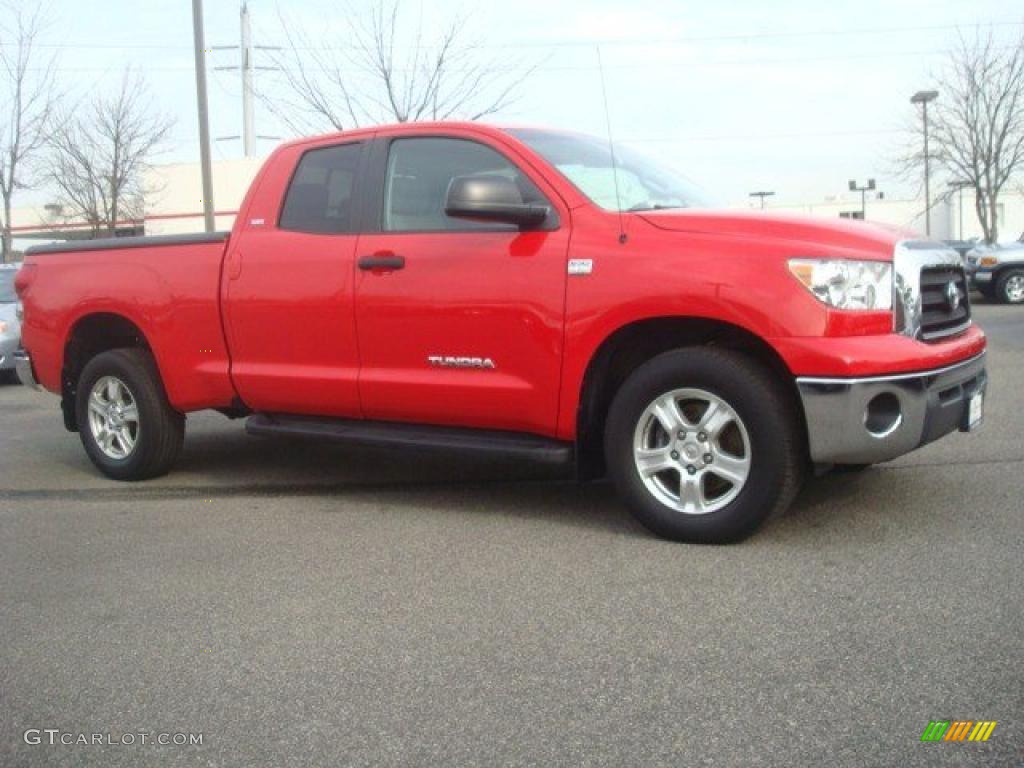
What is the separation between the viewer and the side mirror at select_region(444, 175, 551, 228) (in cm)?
491

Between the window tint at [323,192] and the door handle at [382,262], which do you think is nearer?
the door handle at [382,262]

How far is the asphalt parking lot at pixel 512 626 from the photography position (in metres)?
3.08

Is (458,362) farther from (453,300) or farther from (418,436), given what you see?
(418,436)

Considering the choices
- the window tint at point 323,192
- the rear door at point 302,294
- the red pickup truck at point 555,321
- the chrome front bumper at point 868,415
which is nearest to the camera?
the chrome front bumper at point 868,415

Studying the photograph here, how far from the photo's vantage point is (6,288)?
1454cm

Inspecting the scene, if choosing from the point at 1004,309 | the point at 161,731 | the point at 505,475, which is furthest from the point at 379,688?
the point at 1004,309

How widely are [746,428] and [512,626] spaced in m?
1.36

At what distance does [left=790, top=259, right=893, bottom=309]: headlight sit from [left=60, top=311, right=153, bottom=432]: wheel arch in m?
4.04

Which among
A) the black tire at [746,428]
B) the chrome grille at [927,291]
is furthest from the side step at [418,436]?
the chrome grille at [927,291]

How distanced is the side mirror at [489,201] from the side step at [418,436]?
1019mm

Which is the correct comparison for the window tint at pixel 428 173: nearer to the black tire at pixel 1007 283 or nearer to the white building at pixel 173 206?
the black tire at pixel 1007 283

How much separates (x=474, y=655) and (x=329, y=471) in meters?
3.46

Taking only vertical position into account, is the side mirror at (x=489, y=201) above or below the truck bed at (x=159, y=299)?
above

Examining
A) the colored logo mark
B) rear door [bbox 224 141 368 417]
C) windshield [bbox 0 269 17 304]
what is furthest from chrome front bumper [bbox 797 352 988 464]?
windshield [bbox 0 269 17 304]
